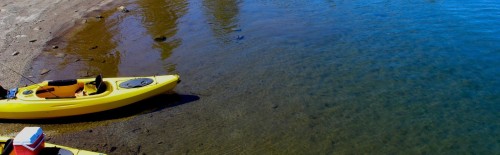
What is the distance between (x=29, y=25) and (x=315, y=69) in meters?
14.6

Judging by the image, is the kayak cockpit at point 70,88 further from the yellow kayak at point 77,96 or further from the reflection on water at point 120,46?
the reflection on water at point 120,46

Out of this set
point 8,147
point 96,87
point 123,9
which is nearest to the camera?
point 8,147

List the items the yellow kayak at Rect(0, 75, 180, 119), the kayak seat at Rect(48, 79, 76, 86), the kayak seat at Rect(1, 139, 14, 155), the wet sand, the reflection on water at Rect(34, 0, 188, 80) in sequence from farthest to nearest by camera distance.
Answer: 1. the reflection on water at Rect(34, 0, 188, 80)
2. the kayak seat at Rect(48, 79, 76, 86)
3. the wet sand
4. the yellow kayak at Rect(0, 75, 180, 119)
5. the kayak seat at Rect(1, 139, 14, 155)

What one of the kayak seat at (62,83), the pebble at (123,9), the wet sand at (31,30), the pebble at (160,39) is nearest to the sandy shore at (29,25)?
the wet sand at (31,30)

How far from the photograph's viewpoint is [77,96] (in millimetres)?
13242

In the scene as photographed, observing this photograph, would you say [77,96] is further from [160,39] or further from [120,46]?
[160,39]

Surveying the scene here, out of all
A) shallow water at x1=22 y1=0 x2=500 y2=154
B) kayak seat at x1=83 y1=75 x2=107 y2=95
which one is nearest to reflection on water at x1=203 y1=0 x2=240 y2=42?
shallow water at x1=22 y1=0 x2=500 y2=154

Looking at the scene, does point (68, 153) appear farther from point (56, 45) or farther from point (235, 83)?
point (56, 45)

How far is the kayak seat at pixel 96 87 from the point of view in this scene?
526 inches

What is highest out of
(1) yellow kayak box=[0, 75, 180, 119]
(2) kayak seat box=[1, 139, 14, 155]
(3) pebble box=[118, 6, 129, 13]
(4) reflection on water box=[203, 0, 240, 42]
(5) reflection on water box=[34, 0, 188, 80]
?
(2) kayak seat box=[1, 139, 14, 155]

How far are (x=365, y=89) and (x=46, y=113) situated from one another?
994cm

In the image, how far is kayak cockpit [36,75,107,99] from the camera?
1336cm

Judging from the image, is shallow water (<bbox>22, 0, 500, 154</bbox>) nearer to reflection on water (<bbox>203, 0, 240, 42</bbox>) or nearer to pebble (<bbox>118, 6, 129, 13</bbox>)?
reflection on water (<bbox>203, 0, 240, 42</bbox>)

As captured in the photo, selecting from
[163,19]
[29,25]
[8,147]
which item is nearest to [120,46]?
[163,19]
